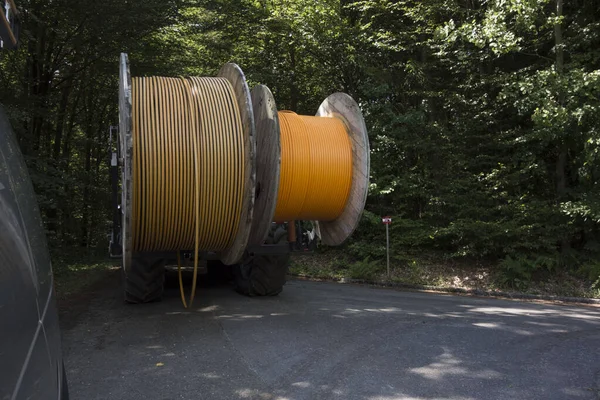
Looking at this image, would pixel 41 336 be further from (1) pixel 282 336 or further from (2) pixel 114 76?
(2) pixel 114 76

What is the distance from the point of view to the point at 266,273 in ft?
26.2

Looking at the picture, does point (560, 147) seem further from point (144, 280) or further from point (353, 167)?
point (144, 280)

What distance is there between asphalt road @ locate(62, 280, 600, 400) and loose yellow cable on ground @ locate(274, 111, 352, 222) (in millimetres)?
1541

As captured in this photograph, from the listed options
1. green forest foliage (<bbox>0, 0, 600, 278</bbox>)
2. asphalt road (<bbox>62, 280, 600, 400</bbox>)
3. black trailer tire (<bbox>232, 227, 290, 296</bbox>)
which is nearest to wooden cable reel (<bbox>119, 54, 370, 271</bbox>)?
black trailer tire (<bbox>232, 227, 290, 296</bbox>)

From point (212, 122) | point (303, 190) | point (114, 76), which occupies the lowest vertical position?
point (303, 190)

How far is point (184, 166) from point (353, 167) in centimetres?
258

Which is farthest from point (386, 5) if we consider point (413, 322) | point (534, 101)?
point (413, 322)

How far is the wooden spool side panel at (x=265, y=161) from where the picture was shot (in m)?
5.94

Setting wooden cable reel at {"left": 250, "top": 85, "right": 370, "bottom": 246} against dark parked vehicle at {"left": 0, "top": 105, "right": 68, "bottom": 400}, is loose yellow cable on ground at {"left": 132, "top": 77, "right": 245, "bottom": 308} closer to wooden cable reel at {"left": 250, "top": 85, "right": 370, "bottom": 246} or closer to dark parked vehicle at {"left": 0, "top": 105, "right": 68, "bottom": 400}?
wooden cable reel at {"left": 250, "top": 85, "right": 370, "bottom": 246}

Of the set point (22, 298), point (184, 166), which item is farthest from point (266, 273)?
point (22, 298)

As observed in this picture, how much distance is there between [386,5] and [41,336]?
601 inches

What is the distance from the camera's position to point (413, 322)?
6.73 metres

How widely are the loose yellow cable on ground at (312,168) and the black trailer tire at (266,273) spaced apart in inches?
34.3

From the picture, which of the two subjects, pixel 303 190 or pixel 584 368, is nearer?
pixel 584 368
